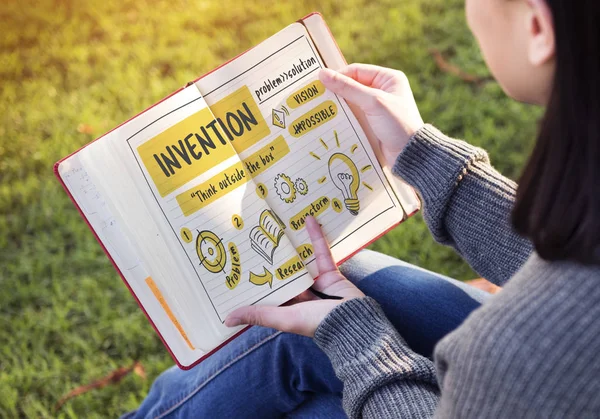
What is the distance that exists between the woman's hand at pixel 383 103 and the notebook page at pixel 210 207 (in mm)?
151

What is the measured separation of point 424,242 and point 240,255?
0.79m

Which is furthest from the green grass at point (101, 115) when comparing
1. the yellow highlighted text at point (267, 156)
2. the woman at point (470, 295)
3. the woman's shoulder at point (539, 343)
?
the woman's shoulder at point (539, 343)

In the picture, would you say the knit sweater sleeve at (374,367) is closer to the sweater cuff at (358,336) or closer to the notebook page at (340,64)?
the sweater cuff at (358,336)

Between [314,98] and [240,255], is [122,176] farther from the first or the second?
[314,98]

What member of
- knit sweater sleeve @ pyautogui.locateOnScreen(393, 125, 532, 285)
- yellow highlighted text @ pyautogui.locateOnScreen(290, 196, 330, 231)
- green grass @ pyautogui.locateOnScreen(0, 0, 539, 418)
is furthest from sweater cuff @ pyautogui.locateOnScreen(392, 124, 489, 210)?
green grass @ pyautogui.locateOnScreen(0, 0, 539, 418)

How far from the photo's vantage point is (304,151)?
1.02 metres

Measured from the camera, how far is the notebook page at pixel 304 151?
0.99 m

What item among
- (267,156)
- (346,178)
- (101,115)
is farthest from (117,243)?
(101,115)

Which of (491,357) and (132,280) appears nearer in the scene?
(491,357)

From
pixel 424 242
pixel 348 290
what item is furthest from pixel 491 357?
pixel 424 242

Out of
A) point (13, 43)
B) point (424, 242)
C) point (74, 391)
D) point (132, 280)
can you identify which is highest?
point (13, 43)

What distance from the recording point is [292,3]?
7.34 feet

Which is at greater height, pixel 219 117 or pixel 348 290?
pixel 219 117

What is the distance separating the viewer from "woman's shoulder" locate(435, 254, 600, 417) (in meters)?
0.59
